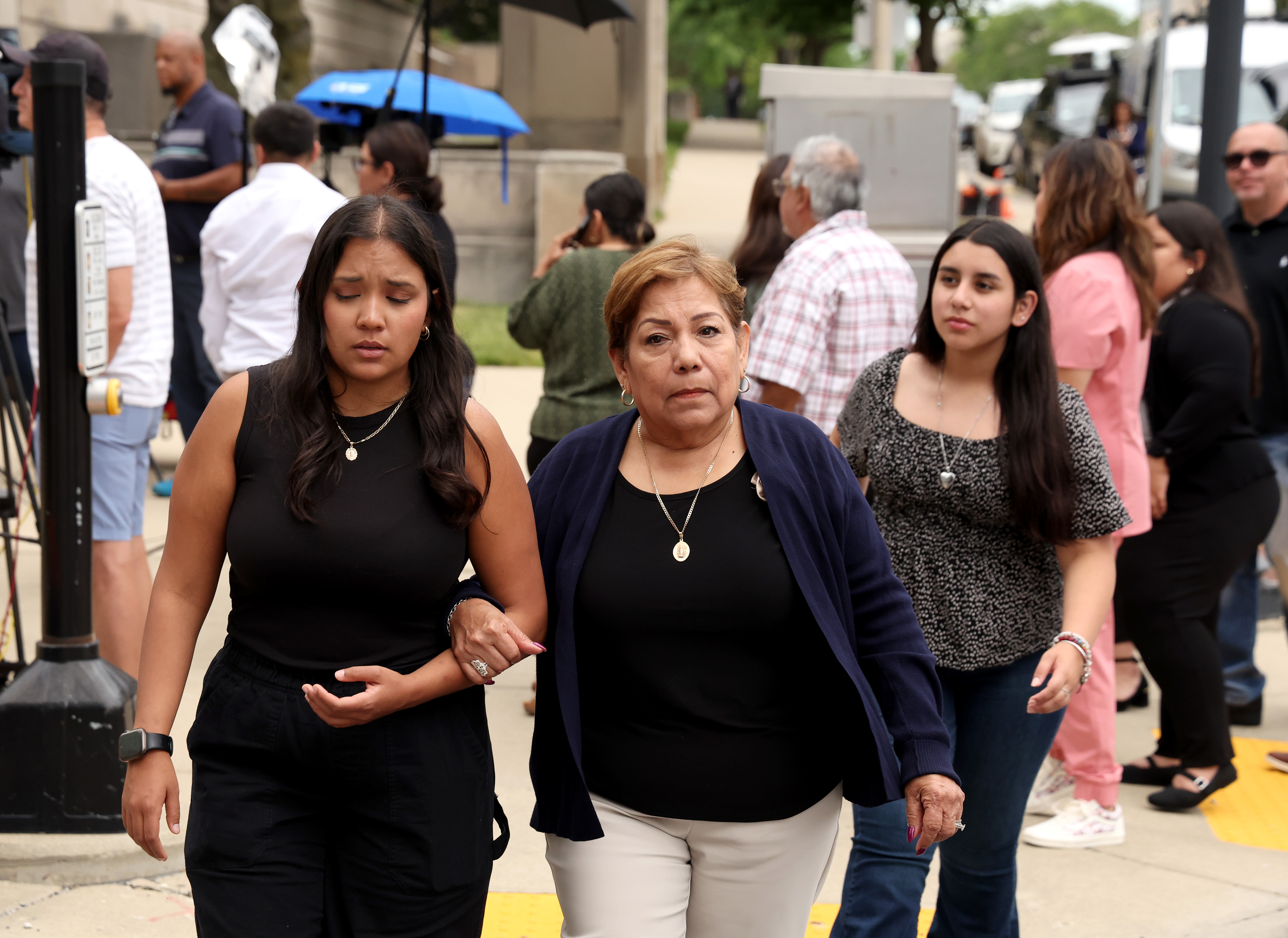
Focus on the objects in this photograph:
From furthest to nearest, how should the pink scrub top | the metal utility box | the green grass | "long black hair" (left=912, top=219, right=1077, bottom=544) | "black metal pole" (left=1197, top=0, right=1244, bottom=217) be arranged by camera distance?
the green grass
the metal utility box
"black metal pole" (left=1197, top=0, right=1244, bottom=217)
the pink scrub top
"long black hair" (left=912, top=219, right=1077, bottom=544)

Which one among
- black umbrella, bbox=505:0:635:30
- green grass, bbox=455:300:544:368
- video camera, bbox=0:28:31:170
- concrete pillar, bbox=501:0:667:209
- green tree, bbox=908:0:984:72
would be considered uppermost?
green tree, bbox=908:0:984:72

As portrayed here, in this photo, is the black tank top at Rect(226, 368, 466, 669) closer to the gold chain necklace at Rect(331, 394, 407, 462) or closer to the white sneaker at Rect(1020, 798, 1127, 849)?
the gold chain necklace at Rect(331, 394, 407, 462)

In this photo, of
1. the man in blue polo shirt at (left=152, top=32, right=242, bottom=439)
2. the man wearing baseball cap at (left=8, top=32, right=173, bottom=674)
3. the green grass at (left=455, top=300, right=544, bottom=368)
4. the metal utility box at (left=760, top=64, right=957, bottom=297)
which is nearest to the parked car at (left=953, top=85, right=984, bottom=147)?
the metal utility box at (left=760, top=64, right=957, bottom=297)

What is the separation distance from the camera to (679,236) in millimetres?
2902

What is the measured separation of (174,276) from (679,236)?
5.83 metres

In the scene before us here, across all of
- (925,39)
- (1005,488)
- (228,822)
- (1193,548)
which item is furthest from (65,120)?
(925,39)

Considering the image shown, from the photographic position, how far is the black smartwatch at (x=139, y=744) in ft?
8.38

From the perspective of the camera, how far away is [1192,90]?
19109 millimetres

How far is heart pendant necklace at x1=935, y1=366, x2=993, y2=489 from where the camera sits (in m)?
3.41

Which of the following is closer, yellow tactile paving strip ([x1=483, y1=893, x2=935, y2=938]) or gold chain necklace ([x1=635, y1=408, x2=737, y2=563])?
gold chain necklace ([x1=635, y1=408, x2=737, y2=563])

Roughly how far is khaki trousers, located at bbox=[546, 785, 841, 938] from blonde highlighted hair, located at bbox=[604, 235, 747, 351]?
3.02 ft

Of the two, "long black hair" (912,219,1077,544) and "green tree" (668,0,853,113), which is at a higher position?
"green tree" (668,0,853,113)

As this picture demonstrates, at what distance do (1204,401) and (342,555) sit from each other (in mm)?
3540

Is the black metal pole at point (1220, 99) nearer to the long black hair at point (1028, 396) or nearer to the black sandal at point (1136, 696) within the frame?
the black sandal at point (1136, 696)
